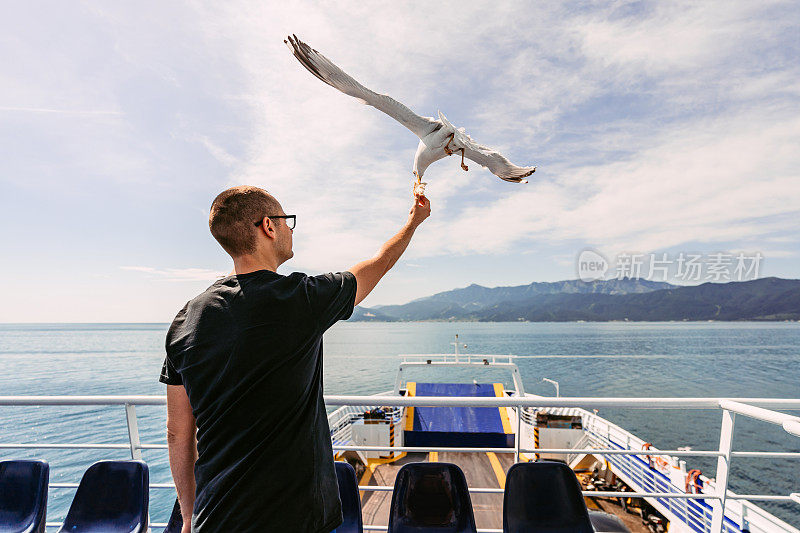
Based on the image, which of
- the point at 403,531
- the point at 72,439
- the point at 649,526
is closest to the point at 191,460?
the point at 403,531

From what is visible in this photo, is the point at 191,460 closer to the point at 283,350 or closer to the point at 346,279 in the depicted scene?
the point at 283,350

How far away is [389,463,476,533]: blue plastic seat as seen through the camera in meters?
2.05

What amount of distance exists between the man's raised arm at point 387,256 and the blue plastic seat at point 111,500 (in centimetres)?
184

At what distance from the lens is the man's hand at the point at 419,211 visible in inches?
53.0

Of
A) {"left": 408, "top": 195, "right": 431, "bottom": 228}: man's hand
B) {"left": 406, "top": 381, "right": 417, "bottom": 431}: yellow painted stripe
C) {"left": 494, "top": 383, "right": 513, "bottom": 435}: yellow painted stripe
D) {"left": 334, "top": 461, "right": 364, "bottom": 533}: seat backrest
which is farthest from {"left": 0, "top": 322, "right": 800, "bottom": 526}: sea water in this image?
{"left": 494, "top": 383, "right": 513, "bottom": 435}: yellow painted stripe

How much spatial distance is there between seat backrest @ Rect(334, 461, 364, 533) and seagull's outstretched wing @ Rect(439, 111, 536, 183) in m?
1.54

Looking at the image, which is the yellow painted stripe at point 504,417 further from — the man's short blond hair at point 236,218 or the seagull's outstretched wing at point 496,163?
the man's short blond hair at point 236,218

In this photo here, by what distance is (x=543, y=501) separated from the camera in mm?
2109

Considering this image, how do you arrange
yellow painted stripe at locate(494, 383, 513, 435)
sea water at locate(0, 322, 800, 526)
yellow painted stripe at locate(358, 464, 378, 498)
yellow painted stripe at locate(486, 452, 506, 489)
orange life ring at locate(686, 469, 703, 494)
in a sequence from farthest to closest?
sea water at locate(0, 322, 800, 526), yellow painted stripe at locate(494, 383, 513, 435), yellow painted stripe at locate(486, 452, 506, 489), yellow painted stripe at locate(358, 464, 378, 498), orange life ring at locate(686, 469, 703, 494)

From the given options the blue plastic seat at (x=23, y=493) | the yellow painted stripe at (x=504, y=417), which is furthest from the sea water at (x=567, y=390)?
the yellow painted stripe at (x=504, y=417)

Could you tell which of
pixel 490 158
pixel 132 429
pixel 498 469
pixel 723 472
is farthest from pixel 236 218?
pixel 498 469

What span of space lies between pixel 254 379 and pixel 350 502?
1349 millimetres

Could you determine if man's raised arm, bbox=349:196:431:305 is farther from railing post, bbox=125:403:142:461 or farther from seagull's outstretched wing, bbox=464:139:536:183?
railing post, bbox=125:403:142:461

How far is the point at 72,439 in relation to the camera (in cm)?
1427
